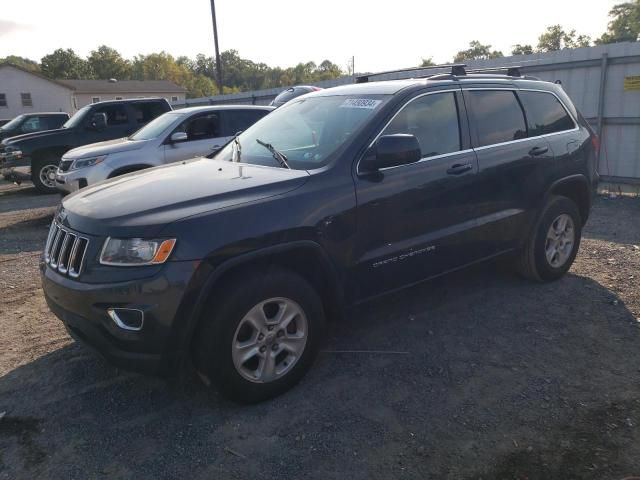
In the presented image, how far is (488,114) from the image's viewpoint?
4289mm

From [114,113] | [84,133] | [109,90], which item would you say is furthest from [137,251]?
[109,90]

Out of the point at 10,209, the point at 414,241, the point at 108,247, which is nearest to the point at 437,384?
the point at 414,241

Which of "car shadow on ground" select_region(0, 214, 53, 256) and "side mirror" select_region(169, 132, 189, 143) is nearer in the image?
"car shadow on ground" select_region(0, 214, 53, 256)

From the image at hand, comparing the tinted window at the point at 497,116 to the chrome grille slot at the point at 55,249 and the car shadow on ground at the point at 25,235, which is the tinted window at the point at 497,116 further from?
the car shadow on ground at the point at 25,235

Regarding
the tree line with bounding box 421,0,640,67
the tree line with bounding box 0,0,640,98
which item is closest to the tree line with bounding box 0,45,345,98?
the tree line with bounding box 0,0,640,98

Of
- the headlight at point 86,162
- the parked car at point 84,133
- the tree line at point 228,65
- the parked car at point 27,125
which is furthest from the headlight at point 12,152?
the tree line at point 228,65

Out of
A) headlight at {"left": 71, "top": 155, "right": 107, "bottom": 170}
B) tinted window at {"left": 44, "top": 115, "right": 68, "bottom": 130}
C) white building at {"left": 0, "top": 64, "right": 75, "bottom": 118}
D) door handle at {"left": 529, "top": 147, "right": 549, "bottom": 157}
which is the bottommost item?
headlight at {"left": 71, "top": 155, "right": 107, "bottom": 170}

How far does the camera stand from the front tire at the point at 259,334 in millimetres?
2869

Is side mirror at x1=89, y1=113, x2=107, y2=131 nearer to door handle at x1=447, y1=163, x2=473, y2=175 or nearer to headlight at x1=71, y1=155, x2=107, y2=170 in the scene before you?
Answer: headlight at x1=71, y1=155, x2=107, y2=170

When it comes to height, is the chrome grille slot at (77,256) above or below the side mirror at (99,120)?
below

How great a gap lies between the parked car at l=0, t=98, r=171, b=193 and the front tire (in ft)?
30.9

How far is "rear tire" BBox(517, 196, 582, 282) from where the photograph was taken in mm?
4719

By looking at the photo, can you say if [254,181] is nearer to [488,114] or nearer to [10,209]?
[488,114]

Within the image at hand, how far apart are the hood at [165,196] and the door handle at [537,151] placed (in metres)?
2.27
